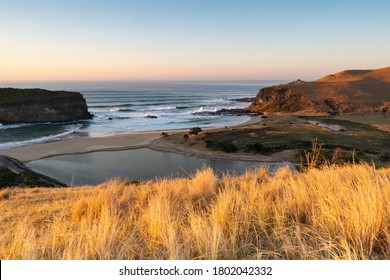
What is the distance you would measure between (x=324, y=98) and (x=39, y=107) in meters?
75.9

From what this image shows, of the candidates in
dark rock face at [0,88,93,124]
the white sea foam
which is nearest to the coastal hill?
dark rock face at [0,88,93,124]

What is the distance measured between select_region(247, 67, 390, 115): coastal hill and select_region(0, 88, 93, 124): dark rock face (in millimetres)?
51002

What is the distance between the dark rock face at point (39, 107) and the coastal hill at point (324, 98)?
51.0 meters

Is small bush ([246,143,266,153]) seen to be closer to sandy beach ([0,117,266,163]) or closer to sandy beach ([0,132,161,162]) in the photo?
sandy beach ([0,117,266,163])

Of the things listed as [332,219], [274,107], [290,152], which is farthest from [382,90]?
[332,219]

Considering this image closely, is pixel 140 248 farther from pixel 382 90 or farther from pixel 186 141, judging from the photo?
pixel 382 90

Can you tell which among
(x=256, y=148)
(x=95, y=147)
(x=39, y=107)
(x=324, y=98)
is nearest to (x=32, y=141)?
(x=95, y=147)

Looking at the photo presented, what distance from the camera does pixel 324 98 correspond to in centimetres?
8638

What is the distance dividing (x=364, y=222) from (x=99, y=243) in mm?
2825

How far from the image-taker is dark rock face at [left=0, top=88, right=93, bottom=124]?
6234 centimetres

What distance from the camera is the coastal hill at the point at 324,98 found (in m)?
80.3

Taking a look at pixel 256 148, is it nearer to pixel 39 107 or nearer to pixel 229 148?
pixel 229 148

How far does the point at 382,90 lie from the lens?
9450 centimetres

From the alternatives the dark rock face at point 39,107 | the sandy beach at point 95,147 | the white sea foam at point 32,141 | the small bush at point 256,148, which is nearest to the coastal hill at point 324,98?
the small bush at point 256,148
